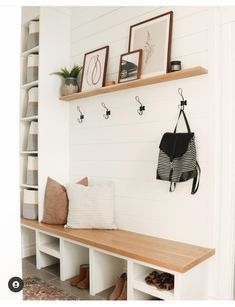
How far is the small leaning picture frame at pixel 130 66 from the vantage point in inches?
91.7

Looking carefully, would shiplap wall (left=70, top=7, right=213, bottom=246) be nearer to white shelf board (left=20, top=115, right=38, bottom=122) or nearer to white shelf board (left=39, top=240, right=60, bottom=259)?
white shelf board (left=20, top=115, right=38, bottom=122)

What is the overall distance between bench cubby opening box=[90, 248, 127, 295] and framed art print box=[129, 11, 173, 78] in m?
1.52

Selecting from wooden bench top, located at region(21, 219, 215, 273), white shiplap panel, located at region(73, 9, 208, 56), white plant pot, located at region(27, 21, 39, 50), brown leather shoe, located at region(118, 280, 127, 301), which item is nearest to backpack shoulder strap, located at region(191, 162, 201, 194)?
wooden bench top, located at region(21, 219, 215, 273)

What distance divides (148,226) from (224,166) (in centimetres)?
82

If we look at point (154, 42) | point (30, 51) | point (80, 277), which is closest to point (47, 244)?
point (80, 277)

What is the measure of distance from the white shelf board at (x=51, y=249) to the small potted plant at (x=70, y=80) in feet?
5.05

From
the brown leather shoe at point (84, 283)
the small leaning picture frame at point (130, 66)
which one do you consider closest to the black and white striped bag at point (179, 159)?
the small leaning picture frame at point (130, 66)

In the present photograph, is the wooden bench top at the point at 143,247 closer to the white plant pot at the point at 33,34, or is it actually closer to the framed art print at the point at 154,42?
the framed art print at the point at 154,42

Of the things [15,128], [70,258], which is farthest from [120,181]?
[15,128]

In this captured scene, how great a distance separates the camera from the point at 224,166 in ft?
6.47

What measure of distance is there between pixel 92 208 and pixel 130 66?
4.20ft

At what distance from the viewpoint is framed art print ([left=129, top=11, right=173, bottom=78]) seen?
221 cm

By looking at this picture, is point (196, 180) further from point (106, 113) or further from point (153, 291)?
point (106, 113)
